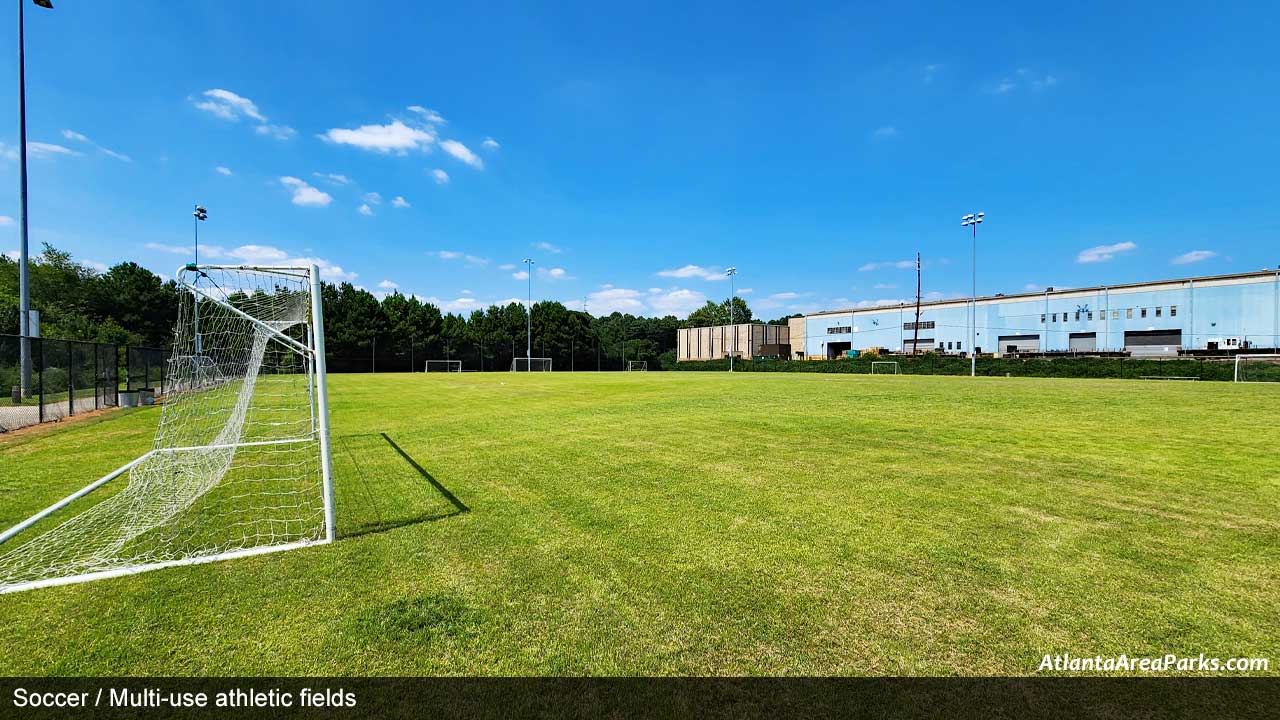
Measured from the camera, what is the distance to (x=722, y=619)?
10.4 ft

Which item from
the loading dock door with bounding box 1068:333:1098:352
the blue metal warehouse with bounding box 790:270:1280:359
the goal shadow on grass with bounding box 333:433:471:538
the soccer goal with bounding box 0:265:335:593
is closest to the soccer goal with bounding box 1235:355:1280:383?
the blue metal warehouse with bounding box 790:270:1280:359

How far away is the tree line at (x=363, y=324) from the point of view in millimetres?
43406

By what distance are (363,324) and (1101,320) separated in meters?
76.3

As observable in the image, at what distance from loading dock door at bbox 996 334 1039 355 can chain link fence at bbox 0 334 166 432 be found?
69.5m

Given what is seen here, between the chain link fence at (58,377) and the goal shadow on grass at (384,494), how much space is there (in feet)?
33.3

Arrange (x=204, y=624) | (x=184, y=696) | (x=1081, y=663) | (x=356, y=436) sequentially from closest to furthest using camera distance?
(x=184, y=696) → (x=1081, y=663) → (x=204, y=624) → (x=356, y=436)

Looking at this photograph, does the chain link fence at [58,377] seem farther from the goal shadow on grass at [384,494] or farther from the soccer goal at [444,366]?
the soccer goal at [444,366]

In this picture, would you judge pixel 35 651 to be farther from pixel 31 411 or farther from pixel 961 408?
pixel 961 408

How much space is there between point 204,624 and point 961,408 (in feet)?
54.8

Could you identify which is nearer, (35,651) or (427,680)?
(427,680)

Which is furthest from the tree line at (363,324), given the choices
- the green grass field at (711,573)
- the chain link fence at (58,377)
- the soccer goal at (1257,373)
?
the soccer goal at (1257,373)

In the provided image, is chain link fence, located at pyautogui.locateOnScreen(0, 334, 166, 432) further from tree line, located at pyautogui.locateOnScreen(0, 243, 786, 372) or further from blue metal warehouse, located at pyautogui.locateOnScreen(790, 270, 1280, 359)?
blue metal warehouse, located at pyautogui.locateOnScreen(790, 270, 1280, 359)

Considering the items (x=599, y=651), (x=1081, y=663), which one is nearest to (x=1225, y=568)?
(x=1081, y=663)

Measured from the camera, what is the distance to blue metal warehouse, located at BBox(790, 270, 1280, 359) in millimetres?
43469
